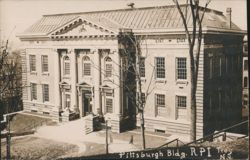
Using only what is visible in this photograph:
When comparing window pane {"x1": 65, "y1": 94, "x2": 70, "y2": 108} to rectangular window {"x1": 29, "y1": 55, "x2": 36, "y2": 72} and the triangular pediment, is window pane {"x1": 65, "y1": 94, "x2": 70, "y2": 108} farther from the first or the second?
the triangular pediment

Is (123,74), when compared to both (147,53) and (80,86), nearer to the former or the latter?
(147,53)

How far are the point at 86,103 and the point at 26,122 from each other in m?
5.29

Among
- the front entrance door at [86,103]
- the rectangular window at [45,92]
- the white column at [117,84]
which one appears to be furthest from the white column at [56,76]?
the white column at [117,84]

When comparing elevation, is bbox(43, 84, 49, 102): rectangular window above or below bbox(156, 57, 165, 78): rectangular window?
below

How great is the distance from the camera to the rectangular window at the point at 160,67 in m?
25.2

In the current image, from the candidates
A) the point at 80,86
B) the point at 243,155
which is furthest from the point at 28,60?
the point at 243,155

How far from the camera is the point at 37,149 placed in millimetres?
23125

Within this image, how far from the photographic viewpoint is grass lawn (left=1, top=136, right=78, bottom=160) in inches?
858

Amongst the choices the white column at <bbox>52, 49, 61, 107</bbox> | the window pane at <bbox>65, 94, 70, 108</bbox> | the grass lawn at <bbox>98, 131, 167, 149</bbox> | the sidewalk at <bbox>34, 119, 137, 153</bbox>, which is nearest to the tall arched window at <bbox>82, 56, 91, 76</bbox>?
the white column at <bbox>52, 49, 61, 107</bbox>

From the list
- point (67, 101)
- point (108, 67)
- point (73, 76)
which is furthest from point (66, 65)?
point (108, 67)

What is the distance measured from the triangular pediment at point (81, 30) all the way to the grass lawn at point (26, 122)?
7.28 metres

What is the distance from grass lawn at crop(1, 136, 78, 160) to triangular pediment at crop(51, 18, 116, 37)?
8430mm

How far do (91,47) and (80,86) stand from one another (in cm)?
362

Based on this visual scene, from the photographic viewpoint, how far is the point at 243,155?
12.8 meters
